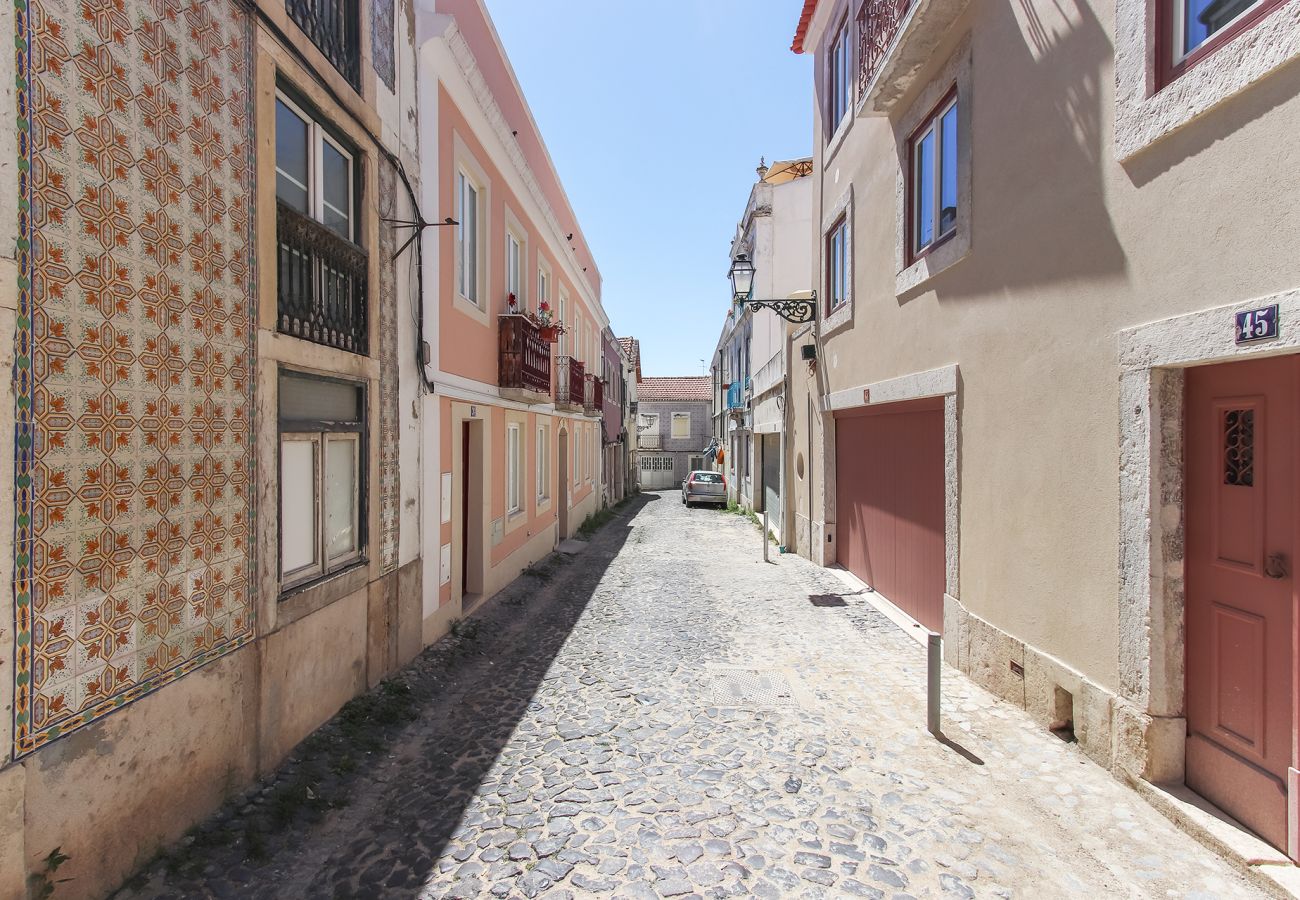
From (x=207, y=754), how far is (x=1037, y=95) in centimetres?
657

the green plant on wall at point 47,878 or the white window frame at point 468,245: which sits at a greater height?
the white window frame at point 468,245

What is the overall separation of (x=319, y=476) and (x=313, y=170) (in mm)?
2223

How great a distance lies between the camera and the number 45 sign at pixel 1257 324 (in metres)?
2.73

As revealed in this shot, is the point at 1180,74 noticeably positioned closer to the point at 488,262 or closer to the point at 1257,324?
the point at 1257,324

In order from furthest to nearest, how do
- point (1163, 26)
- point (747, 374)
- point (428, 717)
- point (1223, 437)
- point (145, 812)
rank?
point (747, 374), point (428, 717), point (1163, 26), point (1223, 437), point (145, 812)

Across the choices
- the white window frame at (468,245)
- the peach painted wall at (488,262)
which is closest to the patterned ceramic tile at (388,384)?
the peach painted wall at (488,262)

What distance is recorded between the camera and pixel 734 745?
4293 mm

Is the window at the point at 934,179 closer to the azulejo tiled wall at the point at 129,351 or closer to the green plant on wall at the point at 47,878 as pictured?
the azulejo tiled wall at the point at 129,351

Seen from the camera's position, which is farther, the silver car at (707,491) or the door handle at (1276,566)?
the silver car at (707,491)

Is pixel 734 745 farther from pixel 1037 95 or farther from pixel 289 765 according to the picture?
pixel 1037 95

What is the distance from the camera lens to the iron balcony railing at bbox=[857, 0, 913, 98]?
6.31 metres

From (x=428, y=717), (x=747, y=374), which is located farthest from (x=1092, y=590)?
(x=747, y=374)

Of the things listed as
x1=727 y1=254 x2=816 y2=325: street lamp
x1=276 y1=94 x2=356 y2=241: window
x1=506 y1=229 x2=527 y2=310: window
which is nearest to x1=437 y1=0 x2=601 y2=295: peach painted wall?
x1=506 y1=229 x2=527 y2=310: window

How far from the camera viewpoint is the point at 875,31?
697 centimetres
